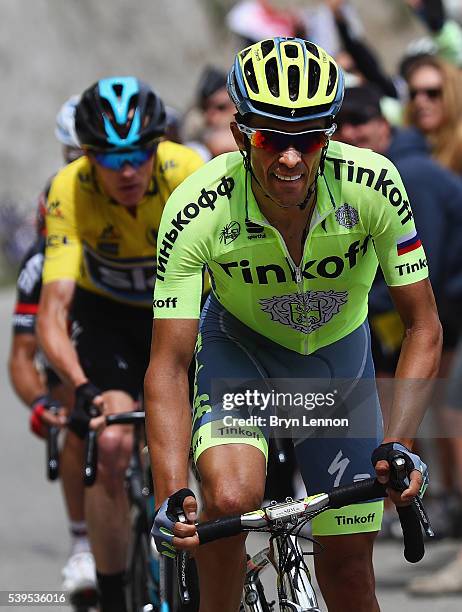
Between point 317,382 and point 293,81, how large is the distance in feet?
3.42

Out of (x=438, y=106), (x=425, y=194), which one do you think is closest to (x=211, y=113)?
(x=438, y=106)

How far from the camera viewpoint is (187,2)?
69.7 ft

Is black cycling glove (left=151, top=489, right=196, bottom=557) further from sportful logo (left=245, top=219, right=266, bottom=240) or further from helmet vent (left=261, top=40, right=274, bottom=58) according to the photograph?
helmet vent (left=261, top=40, right=274, bottom=58)

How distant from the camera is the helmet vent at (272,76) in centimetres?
424

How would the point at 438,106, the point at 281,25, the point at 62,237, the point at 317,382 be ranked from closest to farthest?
the point at 317,382 < the point at 62,237 < the point at 438,106 < the point at 281,25

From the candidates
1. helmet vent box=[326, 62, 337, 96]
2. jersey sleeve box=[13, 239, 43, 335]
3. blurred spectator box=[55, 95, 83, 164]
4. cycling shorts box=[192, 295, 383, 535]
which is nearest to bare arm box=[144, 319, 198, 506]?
cycling shorts box=[192, 295, 383, 535]

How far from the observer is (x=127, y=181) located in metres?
5.95

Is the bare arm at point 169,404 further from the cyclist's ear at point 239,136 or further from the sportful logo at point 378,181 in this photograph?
the sportful logo at point 378,181

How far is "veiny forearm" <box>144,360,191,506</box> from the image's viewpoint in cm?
416

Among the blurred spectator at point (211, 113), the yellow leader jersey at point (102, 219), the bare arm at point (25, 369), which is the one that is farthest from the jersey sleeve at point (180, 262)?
the blurred spectator at point (211, 113)

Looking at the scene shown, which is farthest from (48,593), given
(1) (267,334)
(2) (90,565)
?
(1) (267,334)

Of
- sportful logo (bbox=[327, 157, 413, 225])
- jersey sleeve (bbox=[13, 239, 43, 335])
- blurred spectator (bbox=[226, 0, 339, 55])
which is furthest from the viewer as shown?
blurred spectator (bbox=[226, 0, 339, 55])

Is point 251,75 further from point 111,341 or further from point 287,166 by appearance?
point 111,341

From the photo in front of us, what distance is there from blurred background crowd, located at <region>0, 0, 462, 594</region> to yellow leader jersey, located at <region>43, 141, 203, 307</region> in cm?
133
